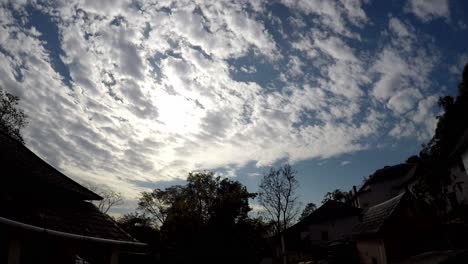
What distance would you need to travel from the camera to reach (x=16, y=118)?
30016 millimetres

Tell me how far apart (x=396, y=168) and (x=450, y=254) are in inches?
2179

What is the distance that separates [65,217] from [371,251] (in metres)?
17.9

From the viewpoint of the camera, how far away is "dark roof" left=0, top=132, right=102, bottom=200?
8.96 m

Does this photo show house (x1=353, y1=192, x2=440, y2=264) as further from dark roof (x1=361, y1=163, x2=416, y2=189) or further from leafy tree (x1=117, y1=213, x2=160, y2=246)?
dark roof (x1=361, y1=163, x2=416, y2=189)

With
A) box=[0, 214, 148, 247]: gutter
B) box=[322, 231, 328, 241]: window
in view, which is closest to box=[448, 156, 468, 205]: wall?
box=[322, 231, 328, 241]: window

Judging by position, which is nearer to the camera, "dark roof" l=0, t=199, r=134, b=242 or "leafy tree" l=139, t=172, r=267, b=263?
"dark roof" l=0, t=199, r=134, b=242

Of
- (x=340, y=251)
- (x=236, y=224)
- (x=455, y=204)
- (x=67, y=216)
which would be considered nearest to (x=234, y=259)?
(x=236, y=224)

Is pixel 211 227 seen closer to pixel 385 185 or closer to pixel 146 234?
pixel 146 234

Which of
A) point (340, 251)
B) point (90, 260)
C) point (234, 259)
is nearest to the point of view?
point (90, 260)

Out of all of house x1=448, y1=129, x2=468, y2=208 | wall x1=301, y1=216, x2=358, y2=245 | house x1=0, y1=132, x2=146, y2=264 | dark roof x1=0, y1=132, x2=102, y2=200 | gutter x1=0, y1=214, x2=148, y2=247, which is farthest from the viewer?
wall x1=301, y1=216, x2=358, y2=245

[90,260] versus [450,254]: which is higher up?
[450,254]

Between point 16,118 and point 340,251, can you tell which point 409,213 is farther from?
point 16,118

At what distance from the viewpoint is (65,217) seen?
29.5ft

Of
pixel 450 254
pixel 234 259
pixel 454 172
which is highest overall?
pixel 454 172
